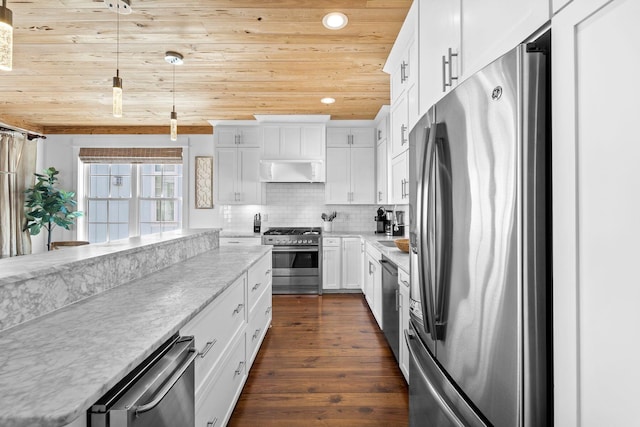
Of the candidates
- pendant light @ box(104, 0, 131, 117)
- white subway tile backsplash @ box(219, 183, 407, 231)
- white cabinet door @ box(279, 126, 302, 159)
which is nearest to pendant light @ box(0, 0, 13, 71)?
pendant light @ box(104, 0, 131, 117)

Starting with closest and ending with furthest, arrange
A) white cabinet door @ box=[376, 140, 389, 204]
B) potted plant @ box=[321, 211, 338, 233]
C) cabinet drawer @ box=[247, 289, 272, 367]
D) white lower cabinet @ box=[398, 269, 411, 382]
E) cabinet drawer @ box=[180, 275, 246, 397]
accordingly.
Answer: cabinet drawer @ box=[180, 275, 246, 397] → white lower cabinet @ box=[398, 269, 411, 382] → cabinet drawer @ box=[247, 289, 272, 367] → white cabinet door @ box=[376, 140, 389, 204] → potted plant @ box=[321, 211, 338, 233]

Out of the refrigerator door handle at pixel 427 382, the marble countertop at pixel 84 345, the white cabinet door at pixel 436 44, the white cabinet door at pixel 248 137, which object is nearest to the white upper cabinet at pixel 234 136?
the white cabinet door at pixel 248 137

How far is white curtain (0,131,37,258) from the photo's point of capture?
4773 mm

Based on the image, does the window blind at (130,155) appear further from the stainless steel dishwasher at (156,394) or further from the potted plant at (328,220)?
the stainless steel dishwasher at (156,394)

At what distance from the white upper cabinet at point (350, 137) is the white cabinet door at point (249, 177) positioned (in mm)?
1090

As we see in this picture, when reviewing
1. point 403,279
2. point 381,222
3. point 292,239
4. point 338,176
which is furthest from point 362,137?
point 403,279

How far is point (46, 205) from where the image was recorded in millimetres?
4906

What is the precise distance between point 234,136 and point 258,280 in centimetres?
301

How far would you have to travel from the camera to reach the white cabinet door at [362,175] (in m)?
5.09

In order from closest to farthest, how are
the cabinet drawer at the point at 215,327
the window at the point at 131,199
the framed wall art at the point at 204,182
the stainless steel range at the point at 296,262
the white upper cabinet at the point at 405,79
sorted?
the cabinet drawer at the point at 215,327, the white upper cabinet at the point at 405,79, the stainless steel range at the point at 296,262, the framed wall art at the point at 204,182, the window at the point at 131,199

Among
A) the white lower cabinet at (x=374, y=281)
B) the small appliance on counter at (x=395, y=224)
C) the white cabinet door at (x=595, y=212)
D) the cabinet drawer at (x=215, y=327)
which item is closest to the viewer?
the white cabinet door at (x=595, y=212)

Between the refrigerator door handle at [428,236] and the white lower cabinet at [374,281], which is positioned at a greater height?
the refrigerator door handle at [428,236]

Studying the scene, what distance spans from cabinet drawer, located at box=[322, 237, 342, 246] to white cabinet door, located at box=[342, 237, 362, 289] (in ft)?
0.30

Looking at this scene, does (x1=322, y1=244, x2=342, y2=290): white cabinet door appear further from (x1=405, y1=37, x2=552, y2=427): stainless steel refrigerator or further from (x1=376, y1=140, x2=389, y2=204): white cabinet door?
(x1=405, y1=37, x2=552, y2=427): stainless steel refrigerator
